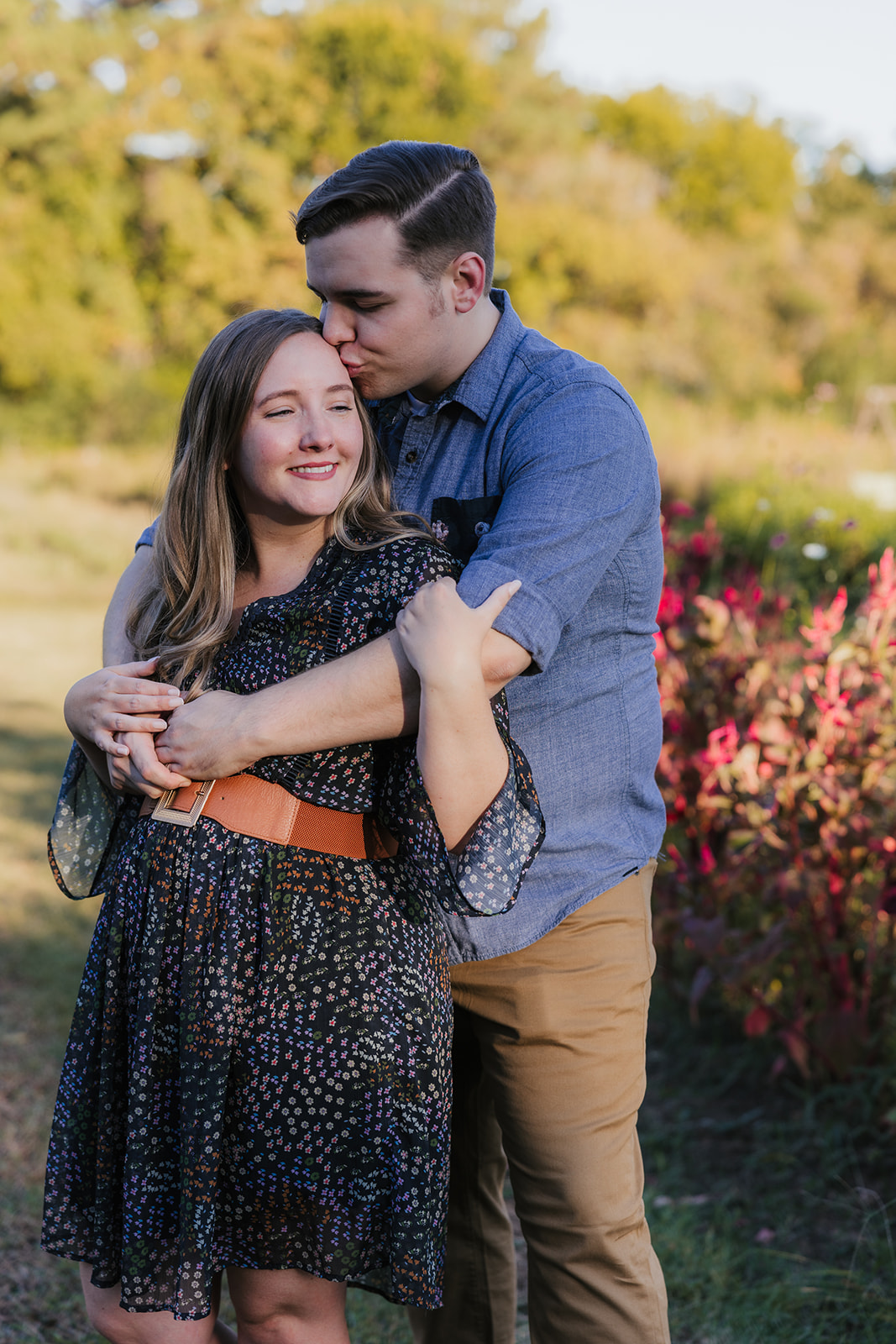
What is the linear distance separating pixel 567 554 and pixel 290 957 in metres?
0.72

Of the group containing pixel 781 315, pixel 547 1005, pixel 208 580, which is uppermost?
pixel 781 315

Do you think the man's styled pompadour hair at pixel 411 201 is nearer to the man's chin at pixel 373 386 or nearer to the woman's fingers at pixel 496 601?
the man's chin at pixel 373 386

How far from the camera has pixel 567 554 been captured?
1.78 meters

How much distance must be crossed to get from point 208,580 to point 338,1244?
3.48 ft

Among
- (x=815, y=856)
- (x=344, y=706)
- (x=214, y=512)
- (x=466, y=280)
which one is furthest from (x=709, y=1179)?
(x=466, y=280)

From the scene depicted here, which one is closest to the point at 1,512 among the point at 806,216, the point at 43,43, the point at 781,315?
the point at 43,43

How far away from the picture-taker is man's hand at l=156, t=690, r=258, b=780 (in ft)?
5.77

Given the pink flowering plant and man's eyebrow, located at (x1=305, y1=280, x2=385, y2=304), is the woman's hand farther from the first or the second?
the pink flowering plant

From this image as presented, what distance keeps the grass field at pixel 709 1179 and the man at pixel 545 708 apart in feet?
2.15

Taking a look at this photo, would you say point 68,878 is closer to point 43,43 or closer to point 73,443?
point 73,443

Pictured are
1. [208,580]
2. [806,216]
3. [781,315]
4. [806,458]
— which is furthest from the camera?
[806,216]

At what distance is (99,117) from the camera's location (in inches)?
1017

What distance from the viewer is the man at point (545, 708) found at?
195 cm

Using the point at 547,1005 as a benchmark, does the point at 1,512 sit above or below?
→ above
